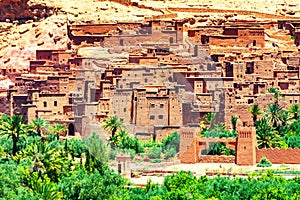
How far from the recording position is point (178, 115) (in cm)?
4016

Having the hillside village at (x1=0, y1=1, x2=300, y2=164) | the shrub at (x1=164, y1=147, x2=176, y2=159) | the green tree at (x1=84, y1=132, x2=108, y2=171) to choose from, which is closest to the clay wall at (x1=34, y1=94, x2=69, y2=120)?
the hillside village at (x1=0, y1=1, x2=300, y2=164)

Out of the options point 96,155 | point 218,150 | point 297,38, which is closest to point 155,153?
point 218,150

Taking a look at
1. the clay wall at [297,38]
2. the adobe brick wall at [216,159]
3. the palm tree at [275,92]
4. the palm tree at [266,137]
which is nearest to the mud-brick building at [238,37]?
the clay wall at [297,38]

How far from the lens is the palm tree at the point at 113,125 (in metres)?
39.9

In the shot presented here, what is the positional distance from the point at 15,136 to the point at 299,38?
42.9ft

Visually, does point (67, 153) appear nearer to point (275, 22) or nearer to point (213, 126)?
point (213, 126)

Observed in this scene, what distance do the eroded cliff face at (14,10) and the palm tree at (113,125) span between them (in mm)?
12002

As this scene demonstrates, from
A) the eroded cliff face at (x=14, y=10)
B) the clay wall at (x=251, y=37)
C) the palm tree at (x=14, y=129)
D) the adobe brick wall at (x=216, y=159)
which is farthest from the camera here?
the eroded cliff face at (x=14, y=10)

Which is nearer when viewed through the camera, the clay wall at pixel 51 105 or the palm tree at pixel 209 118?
the palm tree at pixel 209 118

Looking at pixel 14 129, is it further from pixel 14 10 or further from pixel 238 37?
pixel 14 10

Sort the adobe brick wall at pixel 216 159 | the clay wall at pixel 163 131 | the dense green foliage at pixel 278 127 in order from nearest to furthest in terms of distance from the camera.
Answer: the adobe brick wall at pixel 216 159 → the dense green foliage at pixel 278 127 → the clay wall at pixel 163 131

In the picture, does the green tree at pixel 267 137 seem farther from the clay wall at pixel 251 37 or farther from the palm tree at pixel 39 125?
the clay wall at pixel 251 37

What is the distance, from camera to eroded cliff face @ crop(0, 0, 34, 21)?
169 ft

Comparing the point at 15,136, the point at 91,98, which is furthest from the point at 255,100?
the point at 15,136
